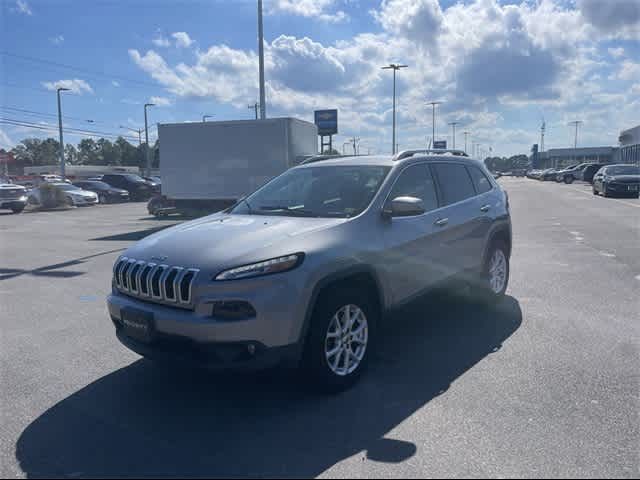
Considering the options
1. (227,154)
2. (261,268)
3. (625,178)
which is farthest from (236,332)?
(625,178)

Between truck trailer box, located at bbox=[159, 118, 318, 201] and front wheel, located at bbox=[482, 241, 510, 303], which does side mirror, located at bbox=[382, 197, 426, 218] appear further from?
truck trailer box, located at bbox=[159, 118, 318, 201]

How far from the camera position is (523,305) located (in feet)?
21.2

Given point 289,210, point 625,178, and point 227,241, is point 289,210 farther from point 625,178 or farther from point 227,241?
point 625,178

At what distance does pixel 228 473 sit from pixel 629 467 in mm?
2241

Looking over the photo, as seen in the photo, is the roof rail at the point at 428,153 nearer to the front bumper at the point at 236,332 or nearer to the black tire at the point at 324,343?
the black tire at the point at 324,343

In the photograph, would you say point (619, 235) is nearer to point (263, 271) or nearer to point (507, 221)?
point (507, 221)

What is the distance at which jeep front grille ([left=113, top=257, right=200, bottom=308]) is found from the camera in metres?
3.60

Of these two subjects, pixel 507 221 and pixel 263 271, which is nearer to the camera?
pixel 263 271

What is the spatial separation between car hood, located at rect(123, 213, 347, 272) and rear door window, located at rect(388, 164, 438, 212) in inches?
33.5

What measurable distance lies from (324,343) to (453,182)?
9.25 feet

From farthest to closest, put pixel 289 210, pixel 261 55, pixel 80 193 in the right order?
pixel 80 193 < pixel 261 55 < pixel 289 210

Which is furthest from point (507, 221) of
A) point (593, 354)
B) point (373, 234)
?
point (373, 234)

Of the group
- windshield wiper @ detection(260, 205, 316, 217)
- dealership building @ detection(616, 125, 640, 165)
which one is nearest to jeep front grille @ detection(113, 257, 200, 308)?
windshield wiper @ detection(260, 205, 316, 217)

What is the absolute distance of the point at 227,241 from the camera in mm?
3891
